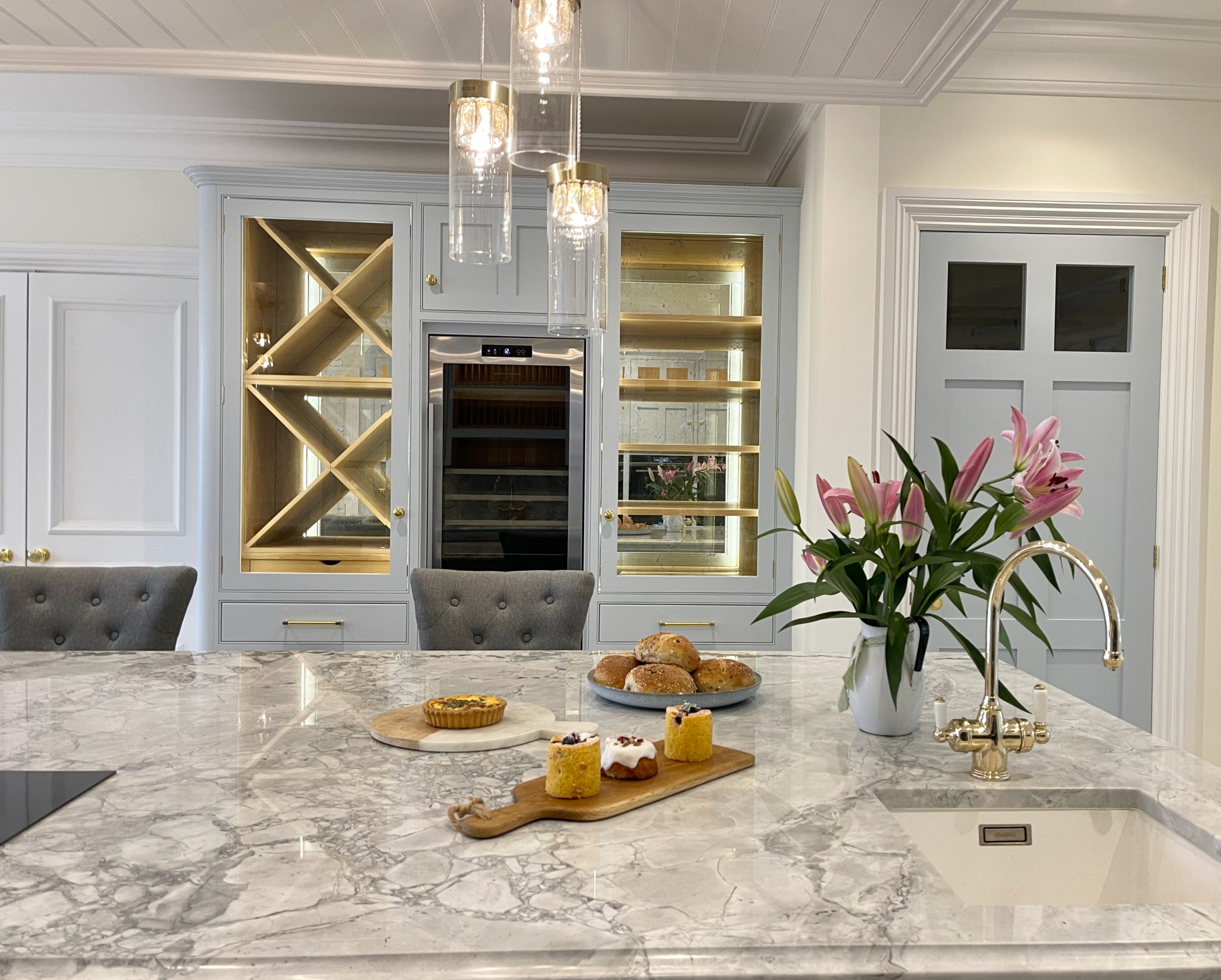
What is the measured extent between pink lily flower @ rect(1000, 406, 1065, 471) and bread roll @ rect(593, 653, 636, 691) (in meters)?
0.67

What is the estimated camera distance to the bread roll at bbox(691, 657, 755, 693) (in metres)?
1.43

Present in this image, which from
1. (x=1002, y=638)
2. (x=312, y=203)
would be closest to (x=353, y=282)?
(x=312, y=203)

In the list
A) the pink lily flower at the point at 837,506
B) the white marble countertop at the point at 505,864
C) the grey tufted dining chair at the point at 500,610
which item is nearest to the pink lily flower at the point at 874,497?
the pink lily flower at the point at 837,506

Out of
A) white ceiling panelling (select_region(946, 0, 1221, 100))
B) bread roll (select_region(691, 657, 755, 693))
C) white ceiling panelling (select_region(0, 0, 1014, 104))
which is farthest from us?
white ceiling panelling (select_region(946, 0, 1221, 100))

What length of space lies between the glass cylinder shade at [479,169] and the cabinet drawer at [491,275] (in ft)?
5.50

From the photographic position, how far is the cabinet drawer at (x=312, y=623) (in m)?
3.06

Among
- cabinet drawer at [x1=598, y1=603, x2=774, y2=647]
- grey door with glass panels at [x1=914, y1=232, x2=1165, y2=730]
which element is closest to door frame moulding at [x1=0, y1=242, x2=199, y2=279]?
cabinet drawer at [x1=598, y1=603, x2=774, y2=647]

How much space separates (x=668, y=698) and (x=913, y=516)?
459 millimetres

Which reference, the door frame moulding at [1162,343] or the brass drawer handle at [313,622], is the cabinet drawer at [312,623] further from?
the door frame moulding at [1162,343]

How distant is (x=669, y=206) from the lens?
3.12 m

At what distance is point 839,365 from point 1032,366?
0.67 metres

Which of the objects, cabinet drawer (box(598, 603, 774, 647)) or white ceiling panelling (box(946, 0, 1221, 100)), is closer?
white ceiling panelling (box(946, 0, 1221, 100))

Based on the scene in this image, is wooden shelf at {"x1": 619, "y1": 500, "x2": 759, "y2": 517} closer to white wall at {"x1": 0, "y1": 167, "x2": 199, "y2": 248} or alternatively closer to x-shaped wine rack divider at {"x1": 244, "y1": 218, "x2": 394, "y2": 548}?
x-shaped wine rack divider at {"x1": 244, "y1": 218, "x2": 394, "y2": 548}

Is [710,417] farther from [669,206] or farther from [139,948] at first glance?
[139,948]
